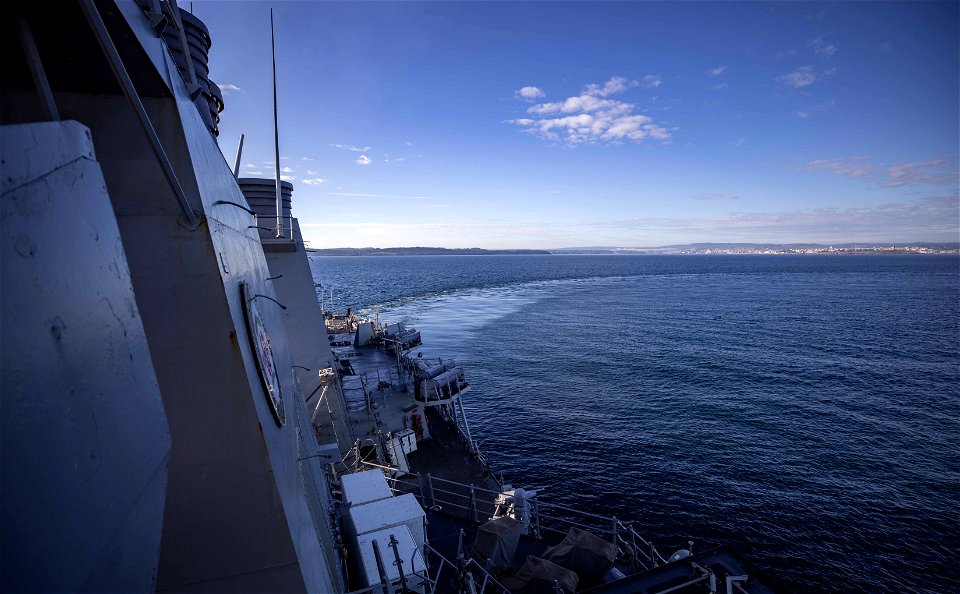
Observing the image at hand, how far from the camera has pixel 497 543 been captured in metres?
12.3

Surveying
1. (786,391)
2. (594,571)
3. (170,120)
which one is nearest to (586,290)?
(786,391)

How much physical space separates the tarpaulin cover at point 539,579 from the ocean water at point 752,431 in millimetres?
4724

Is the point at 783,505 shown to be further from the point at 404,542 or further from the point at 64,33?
the point at 64,33

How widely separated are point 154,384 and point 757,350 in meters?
62.6

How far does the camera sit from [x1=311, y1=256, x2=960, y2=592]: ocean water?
71.7 ft

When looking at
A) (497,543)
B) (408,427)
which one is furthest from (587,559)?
(408,427)

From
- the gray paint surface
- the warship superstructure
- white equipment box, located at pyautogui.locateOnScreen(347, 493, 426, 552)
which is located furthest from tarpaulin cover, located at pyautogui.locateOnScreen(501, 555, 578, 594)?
the gray paint surface

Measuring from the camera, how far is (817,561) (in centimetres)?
2052

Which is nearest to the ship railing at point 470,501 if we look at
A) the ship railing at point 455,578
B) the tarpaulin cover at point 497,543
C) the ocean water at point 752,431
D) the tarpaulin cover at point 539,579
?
the tarpaulin cover at point 497,543

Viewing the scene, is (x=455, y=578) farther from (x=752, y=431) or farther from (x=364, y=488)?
(x=752, y=431)

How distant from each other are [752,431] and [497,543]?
27.9 meters

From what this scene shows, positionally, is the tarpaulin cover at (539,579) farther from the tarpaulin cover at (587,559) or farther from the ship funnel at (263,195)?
the ship funnel at (263,195)

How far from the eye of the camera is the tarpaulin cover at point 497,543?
480 inches

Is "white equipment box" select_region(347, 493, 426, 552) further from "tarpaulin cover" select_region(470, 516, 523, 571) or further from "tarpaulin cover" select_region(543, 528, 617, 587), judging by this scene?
"tarpaulin cover" select_region(543, 528, 617, 587)
